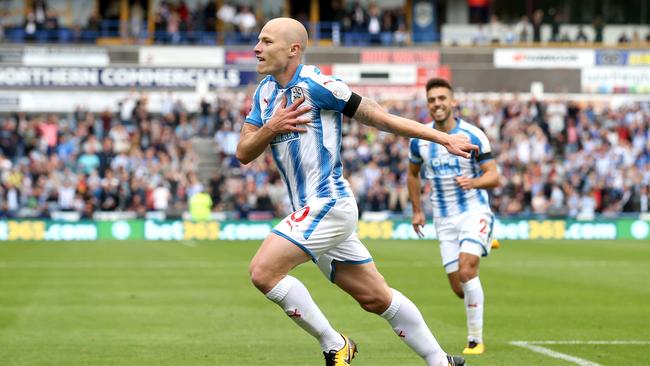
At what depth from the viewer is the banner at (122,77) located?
4438 centimetres

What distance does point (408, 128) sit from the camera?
734 cm

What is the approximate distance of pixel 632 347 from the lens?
10969 mm

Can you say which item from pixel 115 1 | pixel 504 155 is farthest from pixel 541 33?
pixel 115 1

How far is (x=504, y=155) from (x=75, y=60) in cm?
1813

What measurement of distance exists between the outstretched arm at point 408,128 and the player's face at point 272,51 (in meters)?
0.60

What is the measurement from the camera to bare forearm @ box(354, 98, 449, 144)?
23.9 feet

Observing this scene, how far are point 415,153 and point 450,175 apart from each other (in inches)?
18.2

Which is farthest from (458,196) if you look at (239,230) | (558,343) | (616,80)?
(616,80)

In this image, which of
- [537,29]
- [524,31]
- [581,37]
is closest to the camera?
[524,31]

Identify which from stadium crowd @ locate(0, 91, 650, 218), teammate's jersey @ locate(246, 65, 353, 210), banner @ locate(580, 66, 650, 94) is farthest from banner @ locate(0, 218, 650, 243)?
teammate's jersey @ locate(246, 65, 353, 210)

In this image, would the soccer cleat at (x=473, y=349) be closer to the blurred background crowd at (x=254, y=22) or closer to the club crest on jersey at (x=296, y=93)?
the club crest on jersey at (x=296, y=93)

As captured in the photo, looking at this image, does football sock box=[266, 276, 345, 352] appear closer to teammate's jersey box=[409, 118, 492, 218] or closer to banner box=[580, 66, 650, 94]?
teammate's jersey box=[409, 118, 492, 218]

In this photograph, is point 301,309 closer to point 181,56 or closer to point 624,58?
point 181,56

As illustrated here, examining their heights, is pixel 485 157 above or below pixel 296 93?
below
